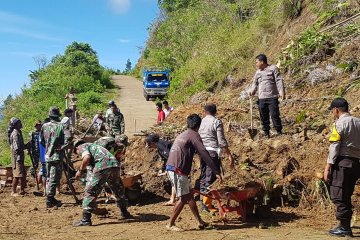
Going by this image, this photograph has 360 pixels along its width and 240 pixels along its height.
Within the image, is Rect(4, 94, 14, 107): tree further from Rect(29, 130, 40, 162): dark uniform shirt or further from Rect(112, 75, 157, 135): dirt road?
Rect(29, 130, 40, 162): dark uniform shirt

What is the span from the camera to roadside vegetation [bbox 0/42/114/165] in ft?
99.8

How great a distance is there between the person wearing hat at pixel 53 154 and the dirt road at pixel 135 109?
8.93m

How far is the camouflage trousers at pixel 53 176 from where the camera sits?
9.32 metres

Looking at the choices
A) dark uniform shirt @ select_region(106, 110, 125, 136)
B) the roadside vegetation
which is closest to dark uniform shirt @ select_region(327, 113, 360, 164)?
dark uniform shirt @ select_region(106, 110, 125, 136)

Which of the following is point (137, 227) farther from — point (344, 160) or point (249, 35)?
point (249, 35)

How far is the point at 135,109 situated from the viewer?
28.7 meters

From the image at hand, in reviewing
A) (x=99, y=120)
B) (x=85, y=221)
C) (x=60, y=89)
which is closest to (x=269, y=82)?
(x=85, y=221)

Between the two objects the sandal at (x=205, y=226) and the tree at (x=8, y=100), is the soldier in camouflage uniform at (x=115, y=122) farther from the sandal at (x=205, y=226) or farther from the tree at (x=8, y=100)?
the tree at (x=8, y=100)

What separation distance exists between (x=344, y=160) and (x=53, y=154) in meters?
5.59

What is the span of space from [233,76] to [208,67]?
12.2 feet

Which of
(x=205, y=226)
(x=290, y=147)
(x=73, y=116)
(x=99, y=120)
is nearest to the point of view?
(x=205, y=226)

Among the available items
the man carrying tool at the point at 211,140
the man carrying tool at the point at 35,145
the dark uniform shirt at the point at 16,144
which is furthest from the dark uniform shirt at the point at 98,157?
the man carrying tool at the point at 35,145

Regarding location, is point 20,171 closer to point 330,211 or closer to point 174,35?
point 330,211

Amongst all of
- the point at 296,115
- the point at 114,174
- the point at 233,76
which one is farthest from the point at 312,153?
the point at 233,76
